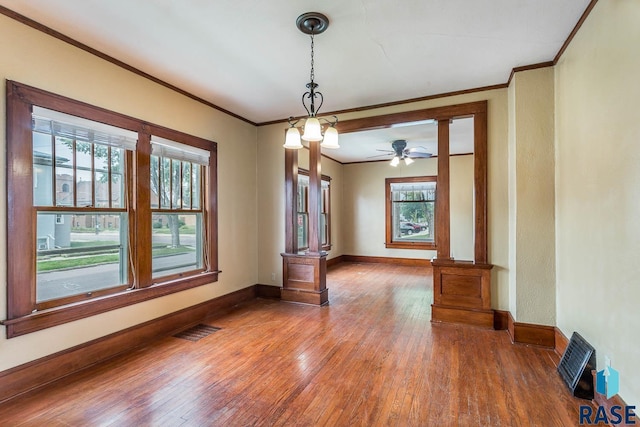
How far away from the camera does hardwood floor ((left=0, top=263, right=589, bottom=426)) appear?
2.04 m

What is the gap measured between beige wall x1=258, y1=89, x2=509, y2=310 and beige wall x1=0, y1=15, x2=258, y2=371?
0.24 meters

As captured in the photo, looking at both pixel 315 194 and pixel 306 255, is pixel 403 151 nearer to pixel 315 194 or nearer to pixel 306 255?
pixel 315 194

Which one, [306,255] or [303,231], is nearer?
[306,255]

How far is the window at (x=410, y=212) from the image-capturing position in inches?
315

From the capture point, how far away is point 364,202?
855cm

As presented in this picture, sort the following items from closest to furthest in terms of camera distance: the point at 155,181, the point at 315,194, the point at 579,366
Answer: the point at 579,366, the point at 155,181, the point at 315,194

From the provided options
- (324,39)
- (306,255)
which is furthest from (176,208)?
(324,39)

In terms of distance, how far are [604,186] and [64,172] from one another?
14.0 feet

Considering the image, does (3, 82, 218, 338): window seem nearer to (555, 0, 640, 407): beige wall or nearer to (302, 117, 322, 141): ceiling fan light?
(302, 117, 322, 141): ceiling fan light

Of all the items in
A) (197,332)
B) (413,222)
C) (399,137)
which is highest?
(399,137)

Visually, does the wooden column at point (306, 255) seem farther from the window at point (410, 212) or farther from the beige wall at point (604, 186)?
the window at point (410, 212)

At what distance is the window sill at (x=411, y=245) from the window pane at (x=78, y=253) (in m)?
6.40

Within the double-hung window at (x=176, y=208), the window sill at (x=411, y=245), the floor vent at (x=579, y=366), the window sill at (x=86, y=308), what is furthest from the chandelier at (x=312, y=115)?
the window sill at (x=411, y=245)

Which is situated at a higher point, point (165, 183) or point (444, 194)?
point (165, 183)
